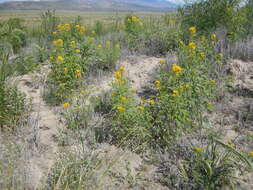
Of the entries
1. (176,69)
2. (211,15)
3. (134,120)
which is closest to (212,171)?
(134,120)

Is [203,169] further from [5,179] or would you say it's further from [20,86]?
[20,86]

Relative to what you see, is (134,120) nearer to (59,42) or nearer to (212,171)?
(212,171)

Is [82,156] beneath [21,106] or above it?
beneath

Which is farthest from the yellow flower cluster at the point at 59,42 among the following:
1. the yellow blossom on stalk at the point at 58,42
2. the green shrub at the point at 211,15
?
the green shrub at the point at 211,15

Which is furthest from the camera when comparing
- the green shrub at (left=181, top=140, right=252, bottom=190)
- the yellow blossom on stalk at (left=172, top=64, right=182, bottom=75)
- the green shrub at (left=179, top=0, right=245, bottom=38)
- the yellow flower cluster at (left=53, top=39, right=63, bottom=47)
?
the green shrub at (left=179, top=0, right=245, bottom=38)

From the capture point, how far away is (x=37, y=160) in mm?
2555

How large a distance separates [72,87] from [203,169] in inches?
101

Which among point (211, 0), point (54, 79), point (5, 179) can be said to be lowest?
point (5, 179)

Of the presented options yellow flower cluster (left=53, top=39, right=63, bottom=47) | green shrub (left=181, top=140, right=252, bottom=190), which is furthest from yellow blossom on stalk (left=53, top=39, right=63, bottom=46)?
green shrub (left=181, top=140, right=252, bottom=190)

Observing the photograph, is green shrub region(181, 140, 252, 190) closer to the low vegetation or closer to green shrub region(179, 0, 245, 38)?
the low vegetation

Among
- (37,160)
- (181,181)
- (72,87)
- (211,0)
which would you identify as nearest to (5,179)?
(37,160)

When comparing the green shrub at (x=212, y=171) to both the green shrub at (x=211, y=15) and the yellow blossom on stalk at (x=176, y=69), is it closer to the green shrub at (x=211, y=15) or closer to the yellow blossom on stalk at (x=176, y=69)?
the yellow blossom on stalk at (x=176, y=69)

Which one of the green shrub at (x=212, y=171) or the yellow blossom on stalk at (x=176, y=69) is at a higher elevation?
the yellow blossom on stalk at (x=176, y=69)

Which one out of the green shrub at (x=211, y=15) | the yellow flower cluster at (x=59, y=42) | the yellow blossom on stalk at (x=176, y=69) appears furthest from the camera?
the green shrub at (x=211, y=15)
